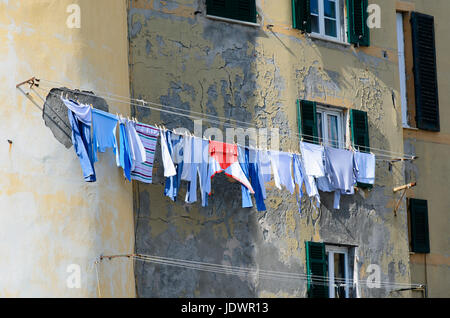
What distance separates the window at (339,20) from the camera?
76.3 feet

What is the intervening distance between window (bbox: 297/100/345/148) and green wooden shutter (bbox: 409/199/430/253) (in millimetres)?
2214

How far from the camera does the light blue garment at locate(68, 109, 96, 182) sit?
61.6 ft

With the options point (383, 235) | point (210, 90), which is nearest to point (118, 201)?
point (210, 90)

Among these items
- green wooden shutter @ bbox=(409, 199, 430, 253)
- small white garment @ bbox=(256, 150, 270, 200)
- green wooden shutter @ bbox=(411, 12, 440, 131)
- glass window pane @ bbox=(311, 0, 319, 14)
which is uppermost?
glass window pane @ bbox=(311, 0, 319, 14)

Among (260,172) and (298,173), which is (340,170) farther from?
(260,172)

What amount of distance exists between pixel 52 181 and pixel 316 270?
544 centimetres

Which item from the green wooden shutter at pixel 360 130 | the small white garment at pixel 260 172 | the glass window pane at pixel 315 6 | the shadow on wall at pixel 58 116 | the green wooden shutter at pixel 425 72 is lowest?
the small white garment at pixel 260 172

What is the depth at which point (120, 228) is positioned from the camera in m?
19.3

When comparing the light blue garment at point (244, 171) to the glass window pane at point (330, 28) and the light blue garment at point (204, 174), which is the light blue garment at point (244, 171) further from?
the glass window pane at point (330, 28)

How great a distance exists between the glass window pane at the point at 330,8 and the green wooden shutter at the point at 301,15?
646mm

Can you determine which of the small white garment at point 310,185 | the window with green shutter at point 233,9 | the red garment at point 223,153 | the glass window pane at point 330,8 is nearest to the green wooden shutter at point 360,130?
the small white garment at point 310,185

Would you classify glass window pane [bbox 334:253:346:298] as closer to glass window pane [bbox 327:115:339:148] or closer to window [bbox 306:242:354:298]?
window [bbox 306:242:354:298]

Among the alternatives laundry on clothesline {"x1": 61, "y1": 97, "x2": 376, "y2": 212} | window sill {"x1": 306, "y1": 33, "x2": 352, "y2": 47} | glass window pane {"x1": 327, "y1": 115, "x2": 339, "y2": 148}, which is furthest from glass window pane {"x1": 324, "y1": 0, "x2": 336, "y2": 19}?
laundry on clothesline {"x1": 61, "y1": 97, "x2": 376, "y2": 212}

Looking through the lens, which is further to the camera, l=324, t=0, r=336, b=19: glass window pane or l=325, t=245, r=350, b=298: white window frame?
l=324, t=0, r=336, b=19: glass window pane
